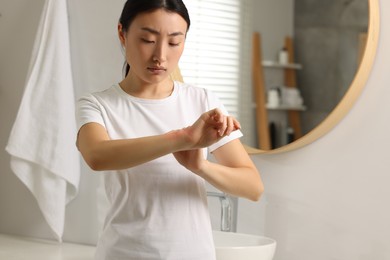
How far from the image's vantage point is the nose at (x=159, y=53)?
1.05 meters

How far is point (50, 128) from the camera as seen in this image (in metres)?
2.23

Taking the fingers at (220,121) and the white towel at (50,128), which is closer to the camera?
the fingers at (220,121)

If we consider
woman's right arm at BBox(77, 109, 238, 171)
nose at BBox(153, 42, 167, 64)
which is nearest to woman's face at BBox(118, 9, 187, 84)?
nose at BBox(153, 42, 167, 64)

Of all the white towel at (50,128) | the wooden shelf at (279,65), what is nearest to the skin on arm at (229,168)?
the wooden shelf at (279,65)

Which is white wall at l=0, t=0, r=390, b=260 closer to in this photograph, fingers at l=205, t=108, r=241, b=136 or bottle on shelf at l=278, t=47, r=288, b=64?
bottle on shelf at l=278, t=47, r=288, b=64

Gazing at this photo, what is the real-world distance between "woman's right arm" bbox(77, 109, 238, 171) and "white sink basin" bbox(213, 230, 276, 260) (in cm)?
57

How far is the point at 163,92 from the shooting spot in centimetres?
113

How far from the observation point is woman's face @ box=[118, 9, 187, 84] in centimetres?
106

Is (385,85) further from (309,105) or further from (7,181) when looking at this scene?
(7,181)

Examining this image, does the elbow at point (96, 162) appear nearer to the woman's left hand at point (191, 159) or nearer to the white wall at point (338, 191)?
the woman's left hand at point (191, 159)

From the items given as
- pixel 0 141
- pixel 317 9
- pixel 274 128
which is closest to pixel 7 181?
pixel 0 141

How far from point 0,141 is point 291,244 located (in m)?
1.31

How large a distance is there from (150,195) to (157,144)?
12 centimetres

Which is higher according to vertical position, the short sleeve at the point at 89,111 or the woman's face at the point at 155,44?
the woman's face at the point at 155,44
